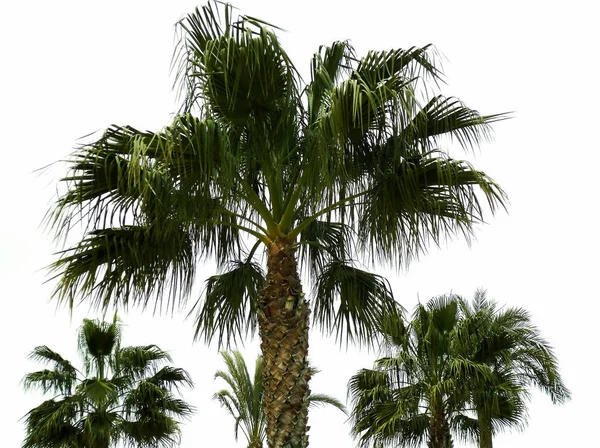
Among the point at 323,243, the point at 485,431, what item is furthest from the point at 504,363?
the point at 323,243

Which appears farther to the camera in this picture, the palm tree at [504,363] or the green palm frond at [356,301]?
the palm tree at [504,363]

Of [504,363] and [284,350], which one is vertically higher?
[504,363]

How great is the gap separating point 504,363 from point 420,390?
6.58 feet

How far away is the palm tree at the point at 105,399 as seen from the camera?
15.9m

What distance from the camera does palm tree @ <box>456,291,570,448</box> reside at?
15.1 m

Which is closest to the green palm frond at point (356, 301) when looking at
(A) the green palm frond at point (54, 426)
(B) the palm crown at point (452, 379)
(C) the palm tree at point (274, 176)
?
(C) the palm tree at point (274, 176)

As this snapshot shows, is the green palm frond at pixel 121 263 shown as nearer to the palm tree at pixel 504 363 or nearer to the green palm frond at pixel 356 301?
the green palm frond at pixel 356 301

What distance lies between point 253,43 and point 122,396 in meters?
11.5

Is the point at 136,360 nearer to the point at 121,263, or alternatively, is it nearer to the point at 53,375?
the point at 53,375

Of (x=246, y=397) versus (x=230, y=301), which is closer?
(x=230, y=301)

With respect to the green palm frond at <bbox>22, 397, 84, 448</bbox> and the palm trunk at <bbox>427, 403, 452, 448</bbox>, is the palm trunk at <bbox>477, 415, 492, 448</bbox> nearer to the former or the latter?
the palm trunk at <bbox>427, 403, 452, 448</bbox>

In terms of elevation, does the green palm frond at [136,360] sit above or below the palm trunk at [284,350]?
above

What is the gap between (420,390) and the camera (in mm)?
15125

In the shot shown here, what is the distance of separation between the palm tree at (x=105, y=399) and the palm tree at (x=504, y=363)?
20.4 feet
